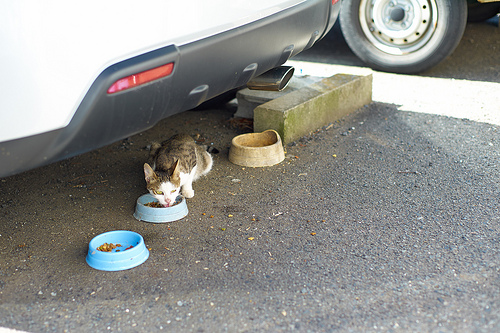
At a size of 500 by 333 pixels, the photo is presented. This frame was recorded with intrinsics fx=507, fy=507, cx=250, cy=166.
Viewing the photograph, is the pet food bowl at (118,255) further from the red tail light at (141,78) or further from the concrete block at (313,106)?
the concrete block at (313,106)

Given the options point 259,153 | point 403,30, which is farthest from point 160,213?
point 403,30

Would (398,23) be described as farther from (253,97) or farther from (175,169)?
(175,169)

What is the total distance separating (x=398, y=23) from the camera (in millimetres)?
5453

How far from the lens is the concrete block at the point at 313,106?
400 cm

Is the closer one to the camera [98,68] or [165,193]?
[98,68]

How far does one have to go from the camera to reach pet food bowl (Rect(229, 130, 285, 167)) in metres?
3.65

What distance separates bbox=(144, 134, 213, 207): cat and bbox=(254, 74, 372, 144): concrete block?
641 millimetres

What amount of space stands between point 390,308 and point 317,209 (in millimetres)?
1000

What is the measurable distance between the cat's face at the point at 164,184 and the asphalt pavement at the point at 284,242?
0.17 m

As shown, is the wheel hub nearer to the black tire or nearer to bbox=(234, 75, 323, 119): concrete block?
the black tire

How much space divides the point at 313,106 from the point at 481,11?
369 cm

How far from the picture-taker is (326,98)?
14.3 ft

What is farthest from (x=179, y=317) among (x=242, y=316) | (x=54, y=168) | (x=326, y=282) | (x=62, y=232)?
(x=54, y=168)

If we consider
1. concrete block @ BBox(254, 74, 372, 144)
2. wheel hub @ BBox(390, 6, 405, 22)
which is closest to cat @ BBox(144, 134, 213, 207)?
concrete block @ BBox(254, 74, 372, 144)
